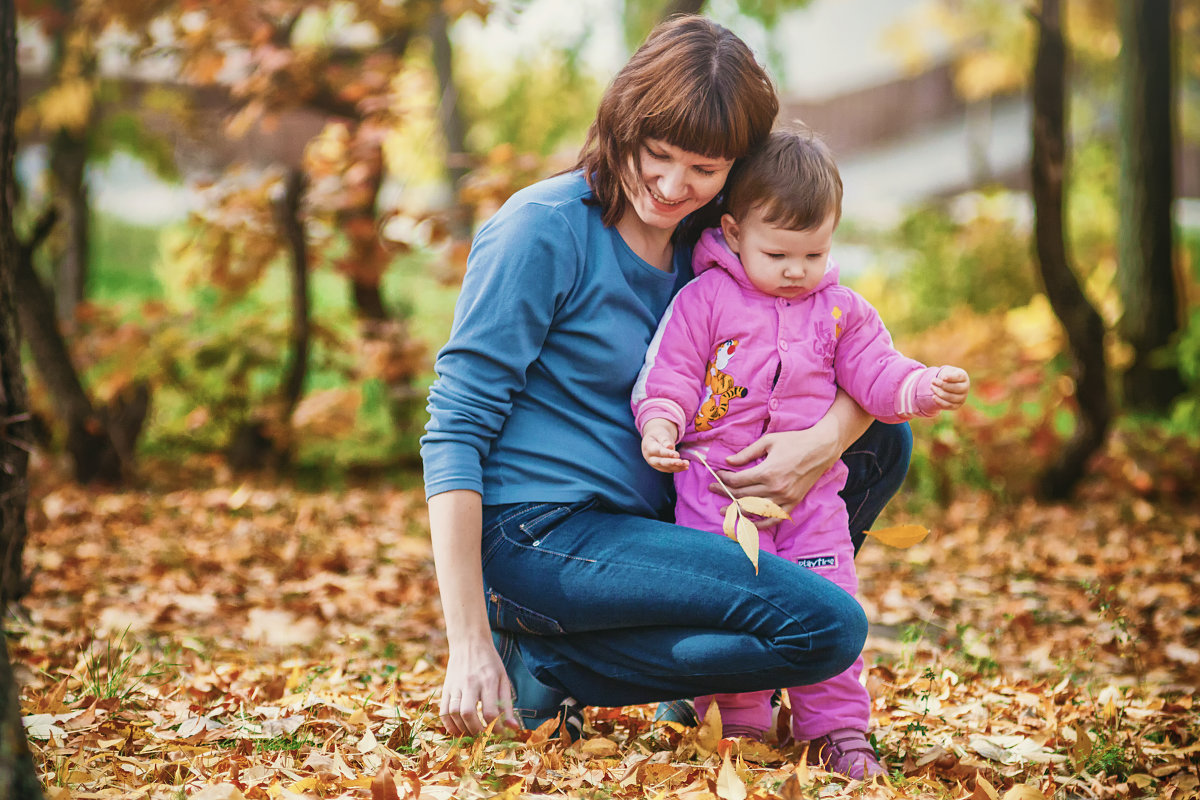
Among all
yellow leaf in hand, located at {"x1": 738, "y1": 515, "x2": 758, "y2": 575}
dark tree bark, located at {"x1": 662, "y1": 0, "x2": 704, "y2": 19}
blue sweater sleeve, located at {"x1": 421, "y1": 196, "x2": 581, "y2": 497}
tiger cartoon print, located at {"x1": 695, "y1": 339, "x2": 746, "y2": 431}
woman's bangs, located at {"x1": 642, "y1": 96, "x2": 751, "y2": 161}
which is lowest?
yellow leaf in hand, located at {"x1": 738, "y1": 515, "x2": 758, "y2": 575}

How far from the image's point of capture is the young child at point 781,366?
2227 mm

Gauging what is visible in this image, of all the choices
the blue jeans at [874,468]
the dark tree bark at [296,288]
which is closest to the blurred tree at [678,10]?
the dark tree bark at [296,288]

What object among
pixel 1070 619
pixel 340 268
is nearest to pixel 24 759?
pixel 1070 619

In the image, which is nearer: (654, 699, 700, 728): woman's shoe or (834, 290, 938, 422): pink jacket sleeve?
(834, 290, 938, 422): pink jacket sleeve

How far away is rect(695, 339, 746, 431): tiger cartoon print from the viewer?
7.48 feet

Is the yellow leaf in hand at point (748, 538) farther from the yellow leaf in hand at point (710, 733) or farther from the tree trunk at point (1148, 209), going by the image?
the tree trunk at point (1148, 209)

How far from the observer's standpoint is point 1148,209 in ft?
21.7

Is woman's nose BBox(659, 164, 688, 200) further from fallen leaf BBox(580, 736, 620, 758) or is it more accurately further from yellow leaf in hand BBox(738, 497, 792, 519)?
fallen leaf BBox(580, 736, 620, 758)

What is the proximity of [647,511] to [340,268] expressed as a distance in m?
3.84

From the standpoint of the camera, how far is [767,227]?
2256mm

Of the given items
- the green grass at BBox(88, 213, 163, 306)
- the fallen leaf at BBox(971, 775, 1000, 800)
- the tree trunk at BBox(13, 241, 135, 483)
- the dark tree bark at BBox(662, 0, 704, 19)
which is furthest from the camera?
the green grass at BBox(88, 213, 163, 306)

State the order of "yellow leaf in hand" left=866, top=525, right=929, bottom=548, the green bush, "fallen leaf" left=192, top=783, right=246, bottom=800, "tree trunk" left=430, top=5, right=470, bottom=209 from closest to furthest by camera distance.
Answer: "fallen leaf" left=192, top=783, right=246, bottom=800, "yellow leaf in hand" left=866, top=525, right=929, bottom=548, "tree trunk" left=430, top=5, right=470, bottom=209, the green bush

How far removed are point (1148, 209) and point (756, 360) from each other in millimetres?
5447

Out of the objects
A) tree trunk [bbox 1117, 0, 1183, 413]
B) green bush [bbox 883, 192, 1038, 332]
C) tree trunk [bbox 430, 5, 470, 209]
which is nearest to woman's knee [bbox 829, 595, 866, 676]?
tree trunk [bbox 1117, 0, 1183, 413]
